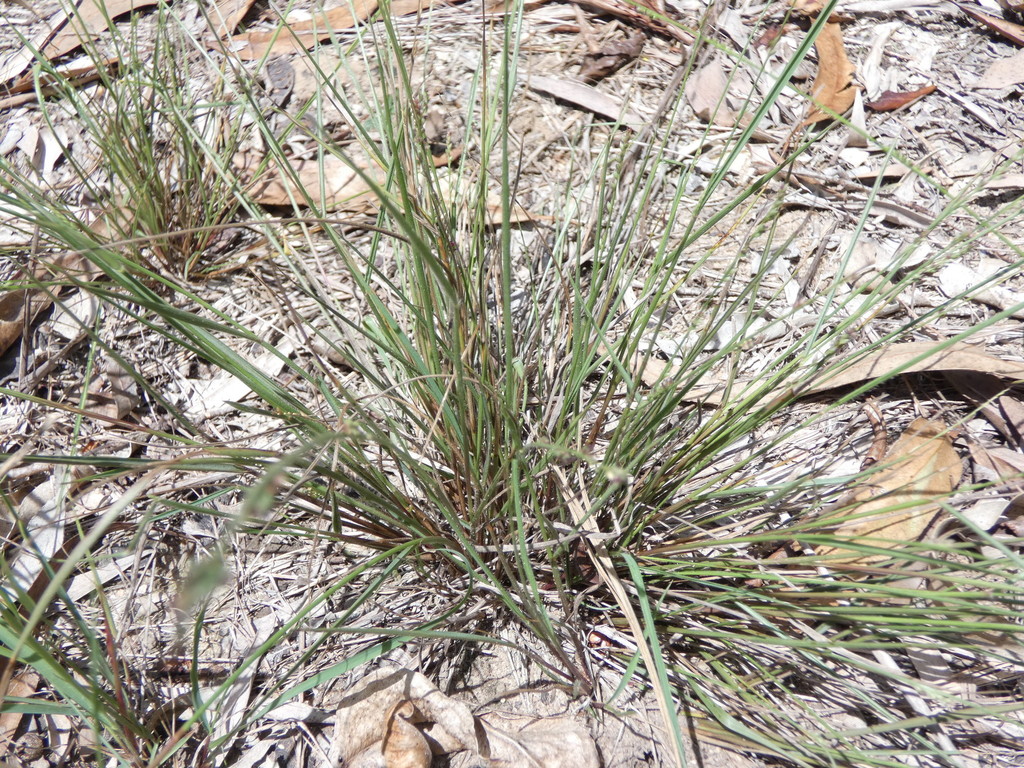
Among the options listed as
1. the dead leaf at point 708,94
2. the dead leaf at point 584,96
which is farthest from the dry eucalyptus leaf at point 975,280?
the dead leaf at point 584,96

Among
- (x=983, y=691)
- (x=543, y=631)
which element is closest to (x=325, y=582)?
(x=543, y=631)

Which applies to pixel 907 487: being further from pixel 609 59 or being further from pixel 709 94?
pixel 609 59

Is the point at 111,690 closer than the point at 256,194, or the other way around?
the point at 111,690

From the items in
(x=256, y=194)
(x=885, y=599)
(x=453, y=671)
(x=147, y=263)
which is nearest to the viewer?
(x=885, y=599)

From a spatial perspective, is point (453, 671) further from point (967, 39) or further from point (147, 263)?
point (967, 39)

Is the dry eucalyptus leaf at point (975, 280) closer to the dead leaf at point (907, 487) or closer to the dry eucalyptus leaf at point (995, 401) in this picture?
the dry eucalyptus leaf at point (995, 401)

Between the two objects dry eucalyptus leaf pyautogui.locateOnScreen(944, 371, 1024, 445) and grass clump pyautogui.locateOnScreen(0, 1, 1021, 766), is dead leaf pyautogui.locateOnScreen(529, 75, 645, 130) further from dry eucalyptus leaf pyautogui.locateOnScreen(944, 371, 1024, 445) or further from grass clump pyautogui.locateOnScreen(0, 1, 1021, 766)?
dry eucalyptus leaf pyautogui.locateOnScreen(944, 371, 1024, 445)

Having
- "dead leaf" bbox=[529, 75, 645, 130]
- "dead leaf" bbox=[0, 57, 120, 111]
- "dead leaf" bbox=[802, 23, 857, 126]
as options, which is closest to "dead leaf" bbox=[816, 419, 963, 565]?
"dead leaf" bbox=[802, 23, 857, 126]

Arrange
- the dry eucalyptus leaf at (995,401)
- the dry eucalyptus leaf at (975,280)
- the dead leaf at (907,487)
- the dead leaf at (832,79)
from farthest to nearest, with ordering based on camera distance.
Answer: the dead leaf at (832,79), the dry eucalyptus leaf at (975,280), the dry eucalyptus leaf at (995,401), the dead leaf at (907,487)
